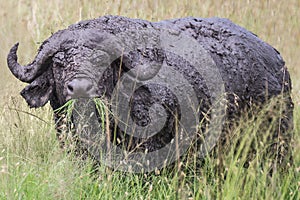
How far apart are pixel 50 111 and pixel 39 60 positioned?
131cm

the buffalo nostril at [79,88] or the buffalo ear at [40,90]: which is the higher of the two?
the buffalo nostril at [79,88]

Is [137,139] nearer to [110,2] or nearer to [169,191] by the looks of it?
[169,191]

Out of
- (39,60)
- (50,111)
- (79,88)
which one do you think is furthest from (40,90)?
(50,111)

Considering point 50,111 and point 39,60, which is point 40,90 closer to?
point 39,60

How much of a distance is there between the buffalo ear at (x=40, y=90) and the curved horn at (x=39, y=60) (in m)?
0.04

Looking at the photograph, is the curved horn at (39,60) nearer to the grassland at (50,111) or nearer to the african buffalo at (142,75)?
the african buffalo at (142,75)

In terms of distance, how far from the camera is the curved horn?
354cm

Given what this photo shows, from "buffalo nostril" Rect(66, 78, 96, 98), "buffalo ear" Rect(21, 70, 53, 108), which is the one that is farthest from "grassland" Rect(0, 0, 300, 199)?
"buffalo nostril" Rect(66, 78, 96, 98)

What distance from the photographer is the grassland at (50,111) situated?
324 cm

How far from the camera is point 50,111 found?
4.84 metres

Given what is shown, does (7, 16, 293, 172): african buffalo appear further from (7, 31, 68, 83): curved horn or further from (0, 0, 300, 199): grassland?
(0, 0, 300, 199): grassland

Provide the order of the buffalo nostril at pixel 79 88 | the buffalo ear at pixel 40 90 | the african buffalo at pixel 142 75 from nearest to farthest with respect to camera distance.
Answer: the buffalo nostril at pixel 79 88, the african buffalo at pixel 142 75, the buffalo ear at pixel 40 90

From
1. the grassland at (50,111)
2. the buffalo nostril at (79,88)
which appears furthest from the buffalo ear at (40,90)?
the buffalo nostril at (79,88)

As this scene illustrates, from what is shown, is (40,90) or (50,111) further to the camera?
(50,111)
